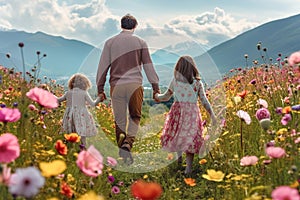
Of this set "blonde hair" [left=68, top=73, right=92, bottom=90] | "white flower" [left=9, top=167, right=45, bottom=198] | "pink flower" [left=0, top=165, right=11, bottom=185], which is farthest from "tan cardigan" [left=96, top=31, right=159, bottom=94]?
"white flower" [left=9, top=167, right=45, bottom=198]

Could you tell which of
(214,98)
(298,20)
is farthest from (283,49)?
(214,98)

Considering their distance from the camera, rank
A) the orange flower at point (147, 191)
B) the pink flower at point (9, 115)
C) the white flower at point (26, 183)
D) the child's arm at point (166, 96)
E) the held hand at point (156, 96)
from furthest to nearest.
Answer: the held hand at point (156, 96) < the child's arm at point (166, 96) < the pink flower at point (9, 115) < the white flower at point (26, 183) < the orange flower at point (147, 191)

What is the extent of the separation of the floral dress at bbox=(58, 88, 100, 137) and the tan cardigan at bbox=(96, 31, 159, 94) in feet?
1.75

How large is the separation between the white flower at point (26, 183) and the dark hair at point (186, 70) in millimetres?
3592

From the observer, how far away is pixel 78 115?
6391 millimetres

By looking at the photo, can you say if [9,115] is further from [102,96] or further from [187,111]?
[102,96]

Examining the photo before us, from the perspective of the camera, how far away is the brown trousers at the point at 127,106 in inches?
230

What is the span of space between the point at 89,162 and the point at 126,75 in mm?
3485

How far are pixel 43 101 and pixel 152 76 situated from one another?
3.39 m

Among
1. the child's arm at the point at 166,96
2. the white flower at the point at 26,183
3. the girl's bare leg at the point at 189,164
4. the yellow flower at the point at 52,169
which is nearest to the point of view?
the white flower at the point at 26,183

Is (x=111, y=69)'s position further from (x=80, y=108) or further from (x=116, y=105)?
(x=80, y=108)

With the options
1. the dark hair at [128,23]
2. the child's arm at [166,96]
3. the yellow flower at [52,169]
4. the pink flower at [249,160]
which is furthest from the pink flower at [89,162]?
the dark hair at [128,23]

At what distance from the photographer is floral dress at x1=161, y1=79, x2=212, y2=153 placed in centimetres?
523

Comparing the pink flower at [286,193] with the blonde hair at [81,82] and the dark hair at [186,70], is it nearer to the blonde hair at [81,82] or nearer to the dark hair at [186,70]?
the dark hair at [186,70]
